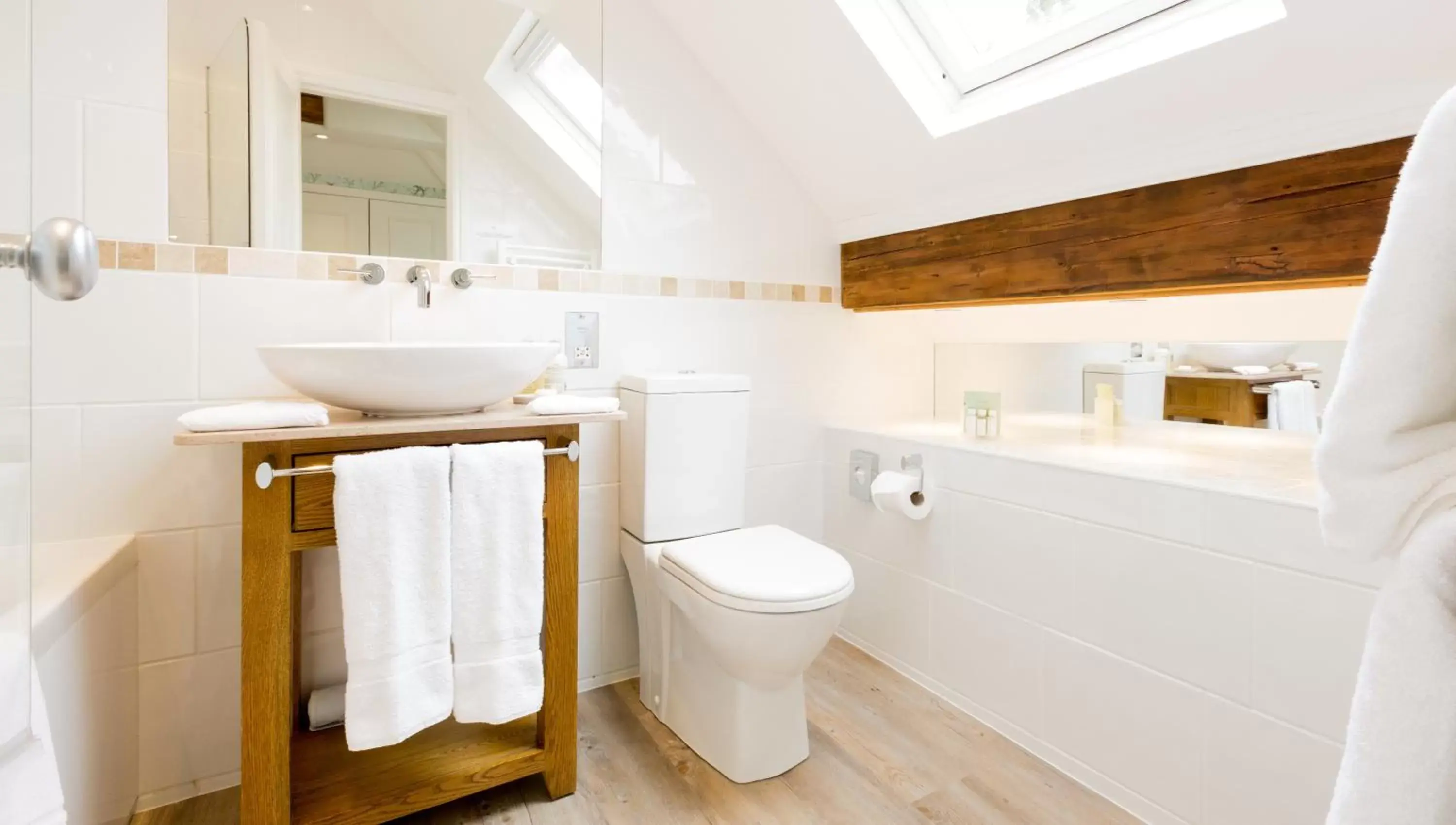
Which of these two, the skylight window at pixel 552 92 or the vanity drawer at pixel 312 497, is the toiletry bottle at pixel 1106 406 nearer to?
the skylight window at pixel 552 92

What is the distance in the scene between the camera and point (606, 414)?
1563 millimetres

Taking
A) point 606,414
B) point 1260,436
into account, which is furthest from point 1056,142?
point 606,414

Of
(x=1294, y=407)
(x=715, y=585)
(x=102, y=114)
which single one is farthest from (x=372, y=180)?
(x=1294, y=407)

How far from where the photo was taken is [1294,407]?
72.9 inches

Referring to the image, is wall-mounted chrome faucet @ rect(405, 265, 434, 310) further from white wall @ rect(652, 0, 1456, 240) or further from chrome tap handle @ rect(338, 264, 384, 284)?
white wall @ rect(652, 0, 1456, 240)

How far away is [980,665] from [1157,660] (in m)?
0.51

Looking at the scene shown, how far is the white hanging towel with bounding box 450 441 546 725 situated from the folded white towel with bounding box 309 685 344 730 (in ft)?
1.53

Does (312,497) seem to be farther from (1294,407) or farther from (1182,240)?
(1294,407)

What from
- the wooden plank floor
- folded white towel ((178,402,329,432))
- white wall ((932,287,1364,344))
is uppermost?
white wall ((932,287,1364,344))

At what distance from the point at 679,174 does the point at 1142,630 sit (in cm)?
177

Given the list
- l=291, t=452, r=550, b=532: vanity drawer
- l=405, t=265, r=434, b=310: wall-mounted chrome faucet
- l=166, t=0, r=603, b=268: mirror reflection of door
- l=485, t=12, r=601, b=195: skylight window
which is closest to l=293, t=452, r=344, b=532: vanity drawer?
l=291, t=452, r=550, b=532: vanity drawer

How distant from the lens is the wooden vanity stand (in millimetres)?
1280

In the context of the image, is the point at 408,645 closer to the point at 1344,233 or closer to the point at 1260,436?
the point at 1344,233

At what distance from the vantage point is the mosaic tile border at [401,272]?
153 cm
